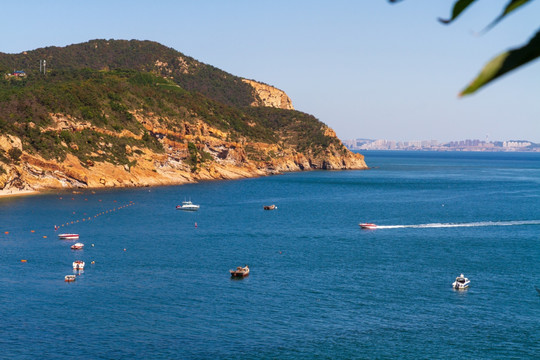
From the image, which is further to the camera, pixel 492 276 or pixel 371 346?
pixel 492 276

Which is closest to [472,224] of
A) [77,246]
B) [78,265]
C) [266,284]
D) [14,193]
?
[266,284]

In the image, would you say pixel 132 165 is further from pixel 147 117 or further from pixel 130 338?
pixel 130 338

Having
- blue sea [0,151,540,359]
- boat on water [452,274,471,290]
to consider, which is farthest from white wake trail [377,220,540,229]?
boat on water [452,274,471,290]

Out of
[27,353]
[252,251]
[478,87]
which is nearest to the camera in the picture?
[478,87]

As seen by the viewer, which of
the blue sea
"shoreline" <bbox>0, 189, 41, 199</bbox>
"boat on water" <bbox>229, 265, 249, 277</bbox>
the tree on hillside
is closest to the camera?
the tree on hillside

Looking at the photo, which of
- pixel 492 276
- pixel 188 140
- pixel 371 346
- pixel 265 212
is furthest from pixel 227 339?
pixel 188 140

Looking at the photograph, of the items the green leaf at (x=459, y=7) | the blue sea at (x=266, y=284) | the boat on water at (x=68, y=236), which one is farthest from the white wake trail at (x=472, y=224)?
the green leaf at (x=459, y=7)

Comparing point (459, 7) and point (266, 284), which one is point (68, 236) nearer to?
point (266, 284)

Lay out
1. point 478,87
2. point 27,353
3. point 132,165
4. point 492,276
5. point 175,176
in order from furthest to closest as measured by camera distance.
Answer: point 175,176 → point 132,165 → point 492,276 → point 27,353 → point 478,87

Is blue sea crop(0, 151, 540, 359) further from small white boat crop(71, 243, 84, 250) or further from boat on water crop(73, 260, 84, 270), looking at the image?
small white boat crop(71, 243, 84, 250)
